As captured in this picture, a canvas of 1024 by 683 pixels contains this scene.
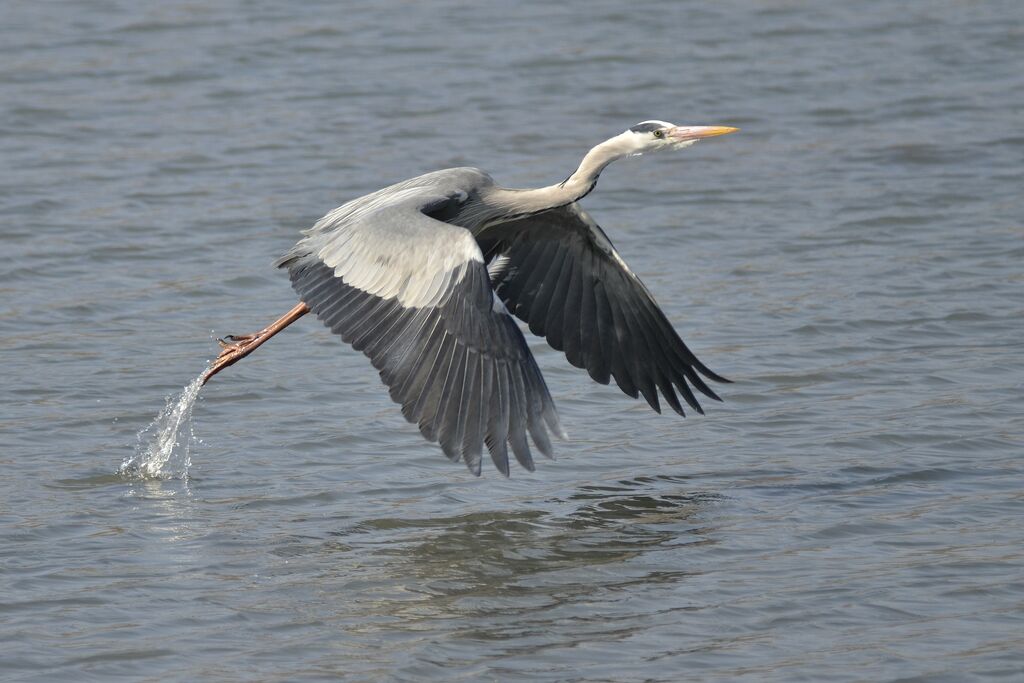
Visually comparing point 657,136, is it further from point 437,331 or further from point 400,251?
point 437,331

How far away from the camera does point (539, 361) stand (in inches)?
415

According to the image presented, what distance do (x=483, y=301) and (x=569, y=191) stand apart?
1545 mm

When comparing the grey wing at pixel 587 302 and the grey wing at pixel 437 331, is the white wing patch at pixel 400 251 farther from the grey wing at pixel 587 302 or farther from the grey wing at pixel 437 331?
the grey wing at pixel 587 302

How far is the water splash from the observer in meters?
8.54

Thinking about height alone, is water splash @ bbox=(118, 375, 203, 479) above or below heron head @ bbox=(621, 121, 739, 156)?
below

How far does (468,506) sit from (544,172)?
6442 mm

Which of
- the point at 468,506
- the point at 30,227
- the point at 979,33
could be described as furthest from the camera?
the point at 979,33

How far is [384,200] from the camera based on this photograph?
8758 millimetres

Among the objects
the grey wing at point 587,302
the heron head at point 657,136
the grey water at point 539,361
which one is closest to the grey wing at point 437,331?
the grey water at point 539,361

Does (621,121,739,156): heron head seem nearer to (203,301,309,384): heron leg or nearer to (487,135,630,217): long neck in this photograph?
(487,135,630,217): long neck

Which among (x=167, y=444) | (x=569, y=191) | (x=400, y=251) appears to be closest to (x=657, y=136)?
(x=569, y=191)

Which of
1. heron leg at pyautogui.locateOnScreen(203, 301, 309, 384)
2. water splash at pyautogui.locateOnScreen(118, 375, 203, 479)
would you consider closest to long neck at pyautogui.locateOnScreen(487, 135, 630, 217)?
heron leg at pyautogui.locateOnScreen(203, 301, 309, 384)

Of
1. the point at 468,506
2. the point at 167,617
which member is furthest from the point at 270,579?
the point at 468,506

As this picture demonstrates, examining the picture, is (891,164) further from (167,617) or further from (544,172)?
(167,617)
